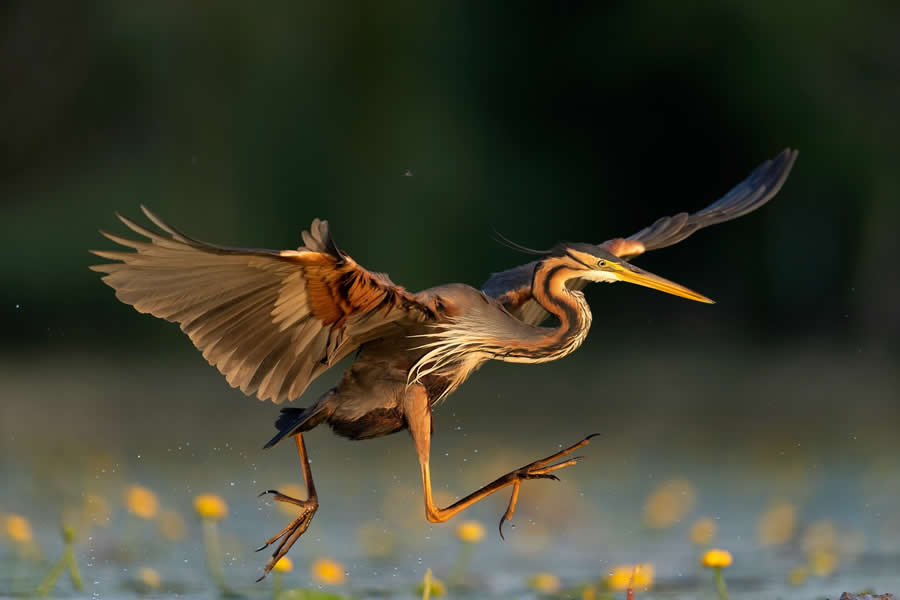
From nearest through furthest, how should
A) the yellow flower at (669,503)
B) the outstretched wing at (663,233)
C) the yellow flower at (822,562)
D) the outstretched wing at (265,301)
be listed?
1. the outstretched wing at (265,301)
2. the outstretched wing at (663,233)
3. the yellow flower at (822,562)
4. the yellow flower at (669,503)

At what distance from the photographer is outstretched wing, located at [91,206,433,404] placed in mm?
3672

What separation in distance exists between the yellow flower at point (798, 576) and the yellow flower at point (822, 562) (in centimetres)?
3

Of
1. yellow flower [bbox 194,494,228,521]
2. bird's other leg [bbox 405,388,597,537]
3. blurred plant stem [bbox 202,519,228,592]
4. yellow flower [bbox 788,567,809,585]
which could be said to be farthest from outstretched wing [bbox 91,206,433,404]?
yellow flower [bbox 788,567,809,585]

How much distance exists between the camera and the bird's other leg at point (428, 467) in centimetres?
413

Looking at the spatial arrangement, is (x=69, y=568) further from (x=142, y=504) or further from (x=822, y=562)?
(x=822, y=562)

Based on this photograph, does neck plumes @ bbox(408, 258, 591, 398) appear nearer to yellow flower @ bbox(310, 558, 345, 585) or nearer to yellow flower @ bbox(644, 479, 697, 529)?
yellow flower @ bbox(310, 558, 345, 585)

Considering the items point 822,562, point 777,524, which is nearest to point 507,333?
point 822,562

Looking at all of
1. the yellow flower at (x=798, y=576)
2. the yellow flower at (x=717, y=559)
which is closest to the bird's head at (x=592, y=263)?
the yellow flower at (x=717, y=559)

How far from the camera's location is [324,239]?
357cm

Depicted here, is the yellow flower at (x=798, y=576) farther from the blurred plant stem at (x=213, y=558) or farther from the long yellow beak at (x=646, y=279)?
the blurred plant stem at (x=213, y=558)

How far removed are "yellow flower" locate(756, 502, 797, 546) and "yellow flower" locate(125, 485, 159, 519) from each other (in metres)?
2.27

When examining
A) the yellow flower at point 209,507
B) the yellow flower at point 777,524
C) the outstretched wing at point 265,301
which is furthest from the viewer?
the yellow flower at point 777,524

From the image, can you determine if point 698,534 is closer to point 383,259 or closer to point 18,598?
point 18,598

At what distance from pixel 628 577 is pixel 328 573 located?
943 mm
